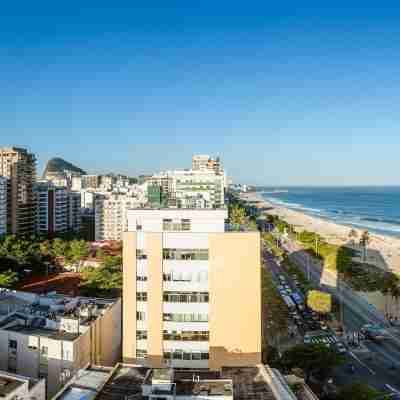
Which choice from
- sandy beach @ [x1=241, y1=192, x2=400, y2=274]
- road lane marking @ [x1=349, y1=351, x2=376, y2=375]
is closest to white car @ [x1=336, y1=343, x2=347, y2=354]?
road lane marking @ [x1=349, y1=351, x2=376, y2=375]

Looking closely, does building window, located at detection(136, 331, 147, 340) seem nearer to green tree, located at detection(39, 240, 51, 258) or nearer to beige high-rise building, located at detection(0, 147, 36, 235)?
green tree, located at detection(39, 240, 51, 258)

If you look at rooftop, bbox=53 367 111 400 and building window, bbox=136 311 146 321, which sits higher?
building window, bbox=136 311 146 321

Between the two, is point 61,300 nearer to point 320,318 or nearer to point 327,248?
point 320,318

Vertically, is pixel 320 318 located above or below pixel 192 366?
below

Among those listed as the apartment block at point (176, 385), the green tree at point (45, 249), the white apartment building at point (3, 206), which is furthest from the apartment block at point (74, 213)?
the apartment block at point (176, 385)

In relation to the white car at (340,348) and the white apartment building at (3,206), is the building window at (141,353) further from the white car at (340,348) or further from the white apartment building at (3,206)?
the white apartment building at (3,206)

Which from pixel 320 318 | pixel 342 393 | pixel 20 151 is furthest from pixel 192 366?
pixel 20 151
